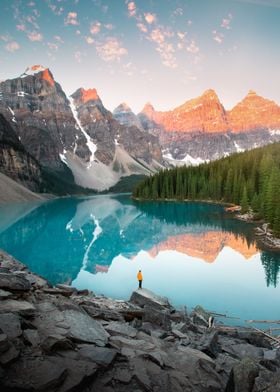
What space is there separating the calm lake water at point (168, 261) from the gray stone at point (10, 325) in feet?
59.2

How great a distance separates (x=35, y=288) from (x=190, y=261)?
30988 millimetres

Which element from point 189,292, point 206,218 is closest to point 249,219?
point 206,218

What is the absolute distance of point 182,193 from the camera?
151875 mm

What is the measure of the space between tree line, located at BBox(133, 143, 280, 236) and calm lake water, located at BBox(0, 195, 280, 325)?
3774 cm

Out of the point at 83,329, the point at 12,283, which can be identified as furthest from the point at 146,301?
the point at 12,283

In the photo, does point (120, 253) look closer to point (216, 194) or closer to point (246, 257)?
point (246, 257)

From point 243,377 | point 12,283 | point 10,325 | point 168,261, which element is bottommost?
point 168,261

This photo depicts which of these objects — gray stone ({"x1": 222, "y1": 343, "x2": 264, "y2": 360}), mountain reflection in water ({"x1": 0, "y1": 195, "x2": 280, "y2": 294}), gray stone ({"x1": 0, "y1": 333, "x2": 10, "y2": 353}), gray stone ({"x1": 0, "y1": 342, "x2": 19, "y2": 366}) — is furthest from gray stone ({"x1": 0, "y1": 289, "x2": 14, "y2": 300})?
mountain reflection in water ({"x1": 0, "y1": 195, "x2": 280, "y2": 294})

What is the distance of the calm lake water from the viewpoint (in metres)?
30.4

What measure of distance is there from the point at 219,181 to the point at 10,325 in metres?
133

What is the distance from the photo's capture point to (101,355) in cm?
1030

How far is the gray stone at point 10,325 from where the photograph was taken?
1005cm

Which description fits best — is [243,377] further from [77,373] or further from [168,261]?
[168,261]

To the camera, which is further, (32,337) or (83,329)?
(83,329)
